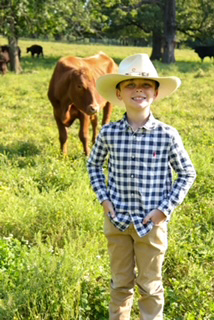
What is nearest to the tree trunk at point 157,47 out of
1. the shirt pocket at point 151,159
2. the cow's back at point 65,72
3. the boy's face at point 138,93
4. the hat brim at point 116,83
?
the cow's back at point 65,72

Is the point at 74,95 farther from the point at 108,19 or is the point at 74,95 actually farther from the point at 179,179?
the point at 108,19

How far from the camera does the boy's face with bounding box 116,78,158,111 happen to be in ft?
7.71

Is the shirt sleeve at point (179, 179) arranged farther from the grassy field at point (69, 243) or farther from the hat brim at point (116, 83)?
the grassy field at point (69, 243)

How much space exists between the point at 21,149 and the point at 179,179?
4.93 metres

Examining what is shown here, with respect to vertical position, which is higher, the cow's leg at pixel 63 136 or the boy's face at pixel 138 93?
the boy's face at pixel 138 93

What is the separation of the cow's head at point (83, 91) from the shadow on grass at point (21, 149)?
1345 mm

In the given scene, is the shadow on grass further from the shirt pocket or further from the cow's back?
the shirt pocket

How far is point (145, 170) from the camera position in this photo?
94.3 inches

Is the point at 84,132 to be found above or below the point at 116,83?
below

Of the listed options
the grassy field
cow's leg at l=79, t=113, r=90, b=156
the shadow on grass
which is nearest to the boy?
A: the grassy field

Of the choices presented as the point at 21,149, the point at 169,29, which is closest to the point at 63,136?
the point at 21,149

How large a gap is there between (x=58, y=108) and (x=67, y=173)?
5.55 ft

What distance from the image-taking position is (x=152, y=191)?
7.92 feet

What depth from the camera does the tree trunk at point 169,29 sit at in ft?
79.0
